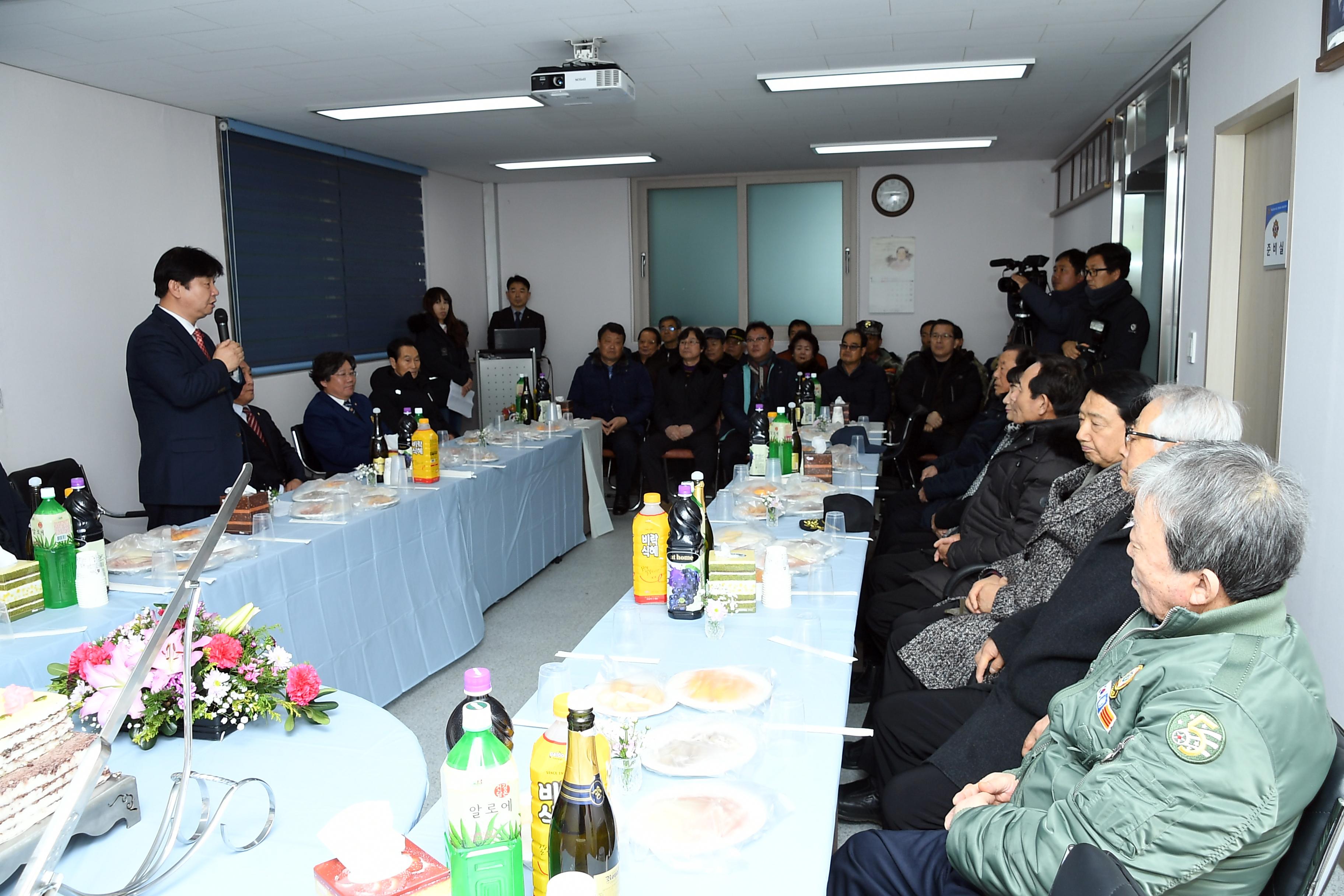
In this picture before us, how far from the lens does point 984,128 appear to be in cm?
650

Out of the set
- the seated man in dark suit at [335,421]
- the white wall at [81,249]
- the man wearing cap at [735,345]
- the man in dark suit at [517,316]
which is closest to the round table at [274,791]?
the seated man in dark suit at [335,421]

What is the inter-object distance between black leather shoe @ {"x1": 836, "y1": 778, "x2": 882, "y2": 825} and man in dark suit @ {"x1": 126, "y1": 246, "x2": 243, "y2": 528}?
2.61 metres

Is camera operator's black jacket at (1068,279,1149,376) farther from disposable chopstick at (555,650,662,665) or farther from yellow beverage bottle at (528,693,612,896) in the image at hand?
yellow beverage bottle at (528,693,612,896)

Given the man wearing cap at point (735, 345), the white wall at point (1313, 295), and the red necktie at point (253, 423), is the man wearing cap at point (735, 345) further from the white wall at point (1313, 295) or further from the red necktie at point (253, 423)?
the white wall at point (1313, 295)

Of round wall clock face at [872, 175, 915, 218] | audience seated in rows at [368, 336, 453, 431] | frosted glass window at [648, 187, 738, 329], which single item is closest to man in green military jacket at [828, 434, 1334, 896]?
audience seated in rows at [368, 336, 453, 431]

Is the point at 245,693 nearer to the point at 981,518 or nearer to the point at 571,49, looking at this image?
the point at 981,518

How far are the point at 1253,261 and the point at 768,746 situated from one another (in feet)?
10.8

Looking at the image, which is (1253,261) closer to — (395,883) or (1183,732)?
(1183,732)

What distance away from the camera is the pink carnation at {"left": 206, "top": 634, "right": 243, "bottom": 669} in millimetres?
1566

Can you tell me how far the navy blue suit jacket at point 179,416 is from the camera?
3459mm

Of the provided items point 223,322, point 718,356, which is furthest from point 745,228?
point 223,322

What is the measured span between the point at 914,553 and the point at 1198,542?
7.51ft

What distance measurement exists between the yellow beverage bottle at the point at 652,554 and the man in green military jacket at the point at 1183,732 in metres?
0.77

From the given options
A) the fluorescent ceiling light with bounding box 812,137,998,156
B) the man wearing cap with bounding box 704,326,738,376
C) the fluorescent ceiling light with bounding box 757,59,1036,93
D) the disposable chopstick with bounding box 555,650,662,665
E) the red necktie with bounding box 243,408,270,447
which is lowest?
the disposable chopstick with bounding box 555,650,662,665
